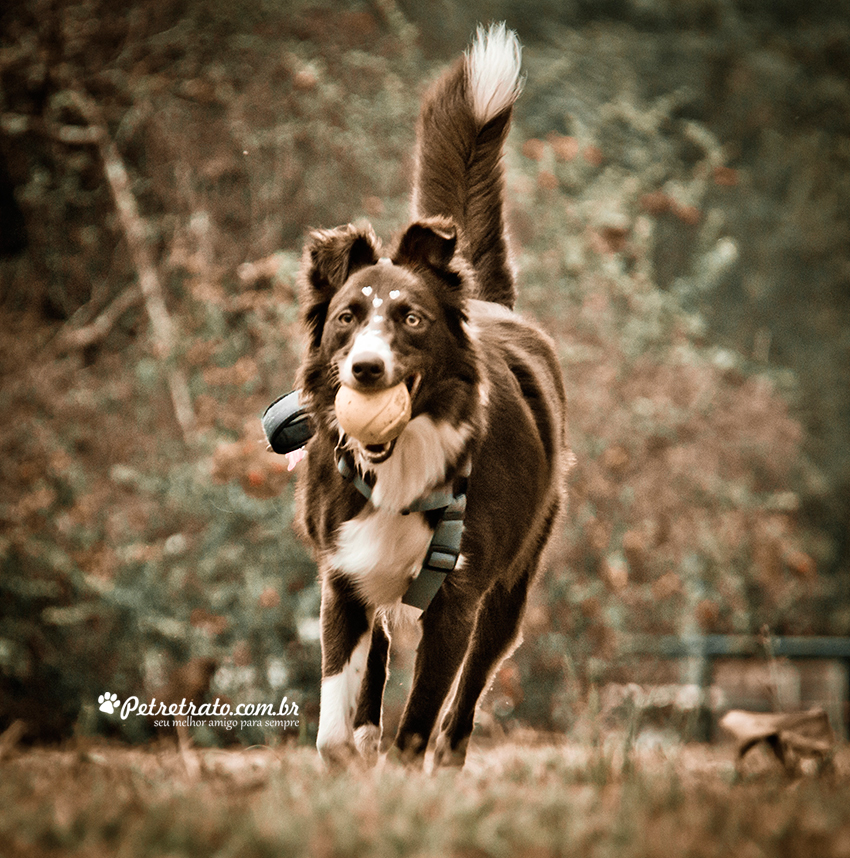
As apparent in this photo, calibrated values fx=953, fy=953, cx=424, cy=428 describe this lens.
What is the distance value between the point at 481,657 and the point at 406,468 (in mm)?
854

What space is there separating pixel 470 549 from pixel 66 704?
3.05 m

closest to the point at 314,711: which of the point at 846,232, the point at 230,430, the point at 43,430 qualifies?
the point at 230,430

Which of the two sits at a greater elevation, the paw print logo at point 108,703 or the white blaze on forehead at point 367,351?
the white blaze on forehead at point 367,351

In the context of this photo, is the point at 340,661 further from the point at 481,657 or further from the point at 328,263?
the point at 328,263

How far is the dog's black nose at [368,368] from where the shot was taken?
2326 mm

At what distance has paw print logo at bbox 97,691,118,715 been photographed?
4.57m

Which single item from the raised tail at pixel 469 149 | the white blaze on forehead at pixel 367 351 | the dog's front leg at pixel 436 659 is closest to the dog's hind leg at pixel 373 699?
the dog's front leg at pixel 436 659

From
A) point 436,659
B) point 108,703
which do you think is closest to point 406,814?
point 436,659

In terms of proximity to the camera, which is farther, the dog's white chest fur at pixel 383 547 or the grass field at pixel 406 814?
the dog's white chest fur at pixel 383 547

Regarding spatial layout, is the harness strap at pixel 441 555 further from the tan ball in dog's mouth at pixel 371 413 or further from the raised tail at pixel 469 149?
the raised tail at pixel 469 149

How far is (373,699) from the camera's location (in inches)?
116

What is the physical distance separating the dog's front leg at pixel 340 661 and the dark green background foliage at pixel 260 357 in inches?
77.6

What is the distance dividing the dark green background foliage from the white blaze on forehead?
2374 millimetres

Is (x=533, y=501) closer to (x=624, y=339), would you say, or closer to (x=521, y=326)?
(x=521, y=326)
